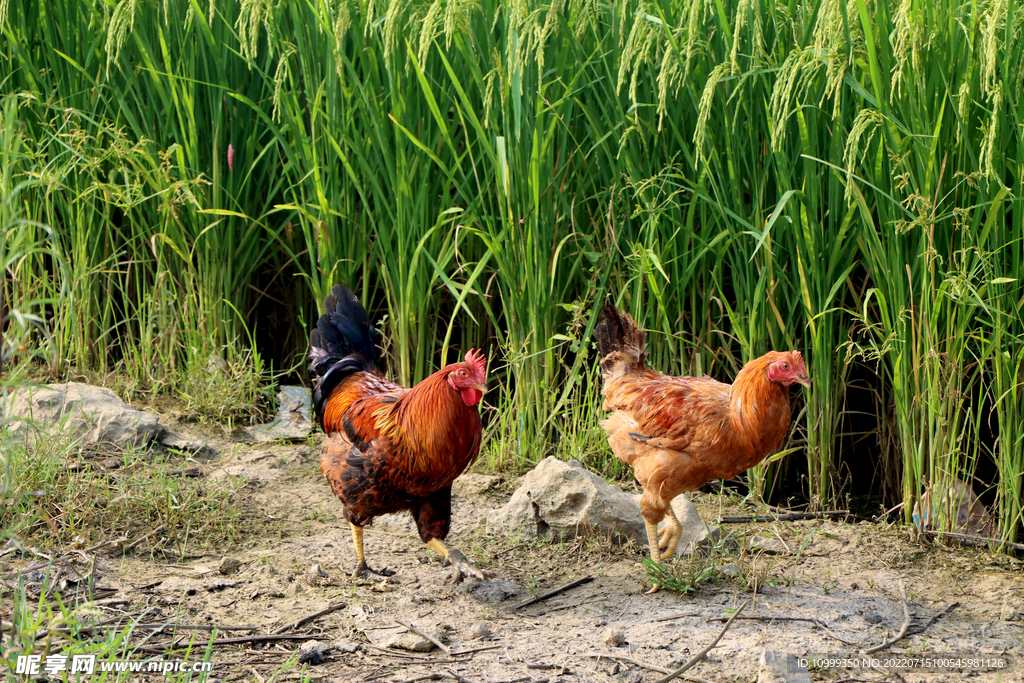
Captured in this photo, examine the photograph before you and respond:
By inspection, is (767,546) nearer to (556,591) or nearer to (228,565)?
(556,591)

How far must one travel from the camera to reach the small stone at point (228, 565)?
133 inches

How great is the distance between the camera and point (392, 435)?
3.25m

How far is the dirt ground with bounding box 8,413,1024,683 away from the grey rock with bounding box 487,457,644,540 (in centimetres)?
7

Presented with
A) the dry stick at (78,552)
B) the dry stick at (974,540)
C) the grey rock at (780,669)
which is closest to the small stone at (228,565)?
the dry stick at (78,552)

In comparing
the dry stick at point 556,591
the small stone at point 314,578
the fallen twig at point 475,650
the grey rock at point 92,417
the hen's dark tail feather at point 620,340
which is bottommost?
the dry stick at point 556,591

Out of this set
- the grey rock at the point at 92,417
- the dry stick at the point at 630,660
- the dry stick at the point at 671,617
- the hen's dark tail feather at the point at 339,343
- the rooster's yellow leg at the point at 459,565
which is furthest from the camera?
the grey rock at the point at 92,417

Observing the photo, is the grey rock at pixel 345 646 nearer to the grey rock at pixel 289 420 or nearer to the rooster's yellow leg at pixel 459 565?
the rooster's yellow leg at pixel 459 565

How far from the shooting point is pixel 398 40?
4.17 meters

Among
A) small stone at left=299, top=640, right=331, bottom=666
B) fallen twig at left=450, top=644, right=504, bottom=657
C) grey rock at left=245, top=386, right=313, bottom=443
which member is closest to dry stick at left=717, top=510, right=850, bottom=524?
fallen twig at left=450, top=644, right=504, bottom=657

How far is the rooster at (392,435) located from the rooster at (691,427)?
1.98 feet

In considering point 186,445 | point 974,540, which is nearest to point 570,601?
point 974,540

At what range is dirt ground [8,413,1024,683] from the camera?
109 inches

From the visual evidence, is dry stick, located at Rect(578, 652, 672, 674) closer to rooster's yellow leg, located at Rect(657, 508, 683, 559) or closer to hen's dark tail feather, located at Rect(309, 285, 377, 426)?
rooster's yellow leg, located at Rect(657, 508, 683, 559)

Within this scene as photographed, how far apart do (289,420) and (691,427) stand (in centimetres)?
233
